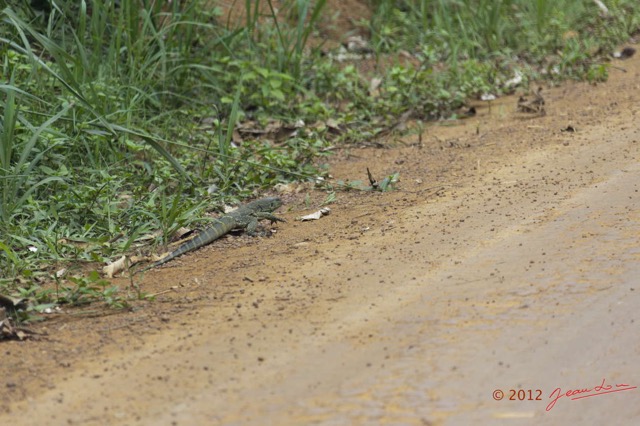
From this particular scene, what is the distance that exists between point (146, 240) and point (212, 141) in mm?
1569

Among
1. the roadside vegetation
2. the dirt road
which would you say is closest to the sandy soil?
the dirt road

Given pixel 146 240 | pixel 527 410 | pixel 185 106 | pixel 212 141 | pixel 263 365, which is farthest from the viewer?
pixel 185 106

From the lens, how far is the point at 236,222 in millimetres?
5293

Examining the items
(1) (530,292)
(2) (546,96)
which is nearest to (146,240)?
(1) (530,292)

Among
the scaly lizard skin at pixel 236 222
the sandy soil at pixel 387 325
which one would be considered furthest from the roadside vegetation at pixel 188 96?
the sandy soil at pixel 387 325

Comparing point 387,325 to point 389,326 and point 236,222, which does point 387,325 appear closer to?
point 389,326

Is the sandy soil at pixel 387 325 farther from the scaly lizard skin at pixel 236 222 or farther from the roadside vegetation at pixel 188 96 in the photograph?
the roadside vegetation at pixel 188 96

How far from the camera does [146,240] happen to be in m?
5.20

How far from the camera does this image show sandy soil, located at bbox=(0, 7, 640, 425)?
3.29 metres

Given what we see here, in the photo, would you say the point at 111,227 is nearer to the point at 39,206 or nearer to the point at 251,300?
the point at 39,206

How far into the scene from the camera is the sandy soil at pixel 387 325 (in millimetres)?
3287

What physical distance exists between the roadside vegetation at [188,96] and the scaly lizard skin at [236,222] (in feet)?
0.58

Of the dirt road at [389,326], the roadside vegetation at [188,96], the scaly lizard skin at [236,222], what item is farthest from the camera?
the roadside vegetation at [188,96]

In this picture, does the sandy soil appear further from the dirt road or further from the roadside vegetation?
the roadside vegetation
